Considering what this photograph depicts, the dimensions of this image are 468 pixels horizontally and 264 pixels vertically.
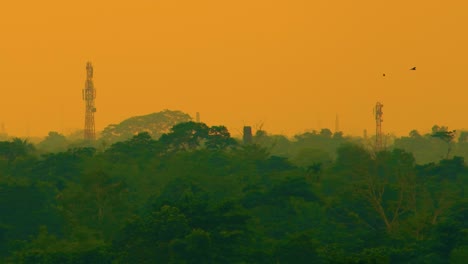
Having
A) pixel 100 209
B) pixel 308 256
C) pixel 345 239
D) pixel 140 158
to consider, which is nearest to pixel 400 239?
pixel 345 239

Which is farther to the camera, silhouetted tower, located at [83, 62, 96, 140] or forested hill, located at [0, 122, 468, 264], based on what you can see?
silhouetted tower, located at [83, 62, 96, 140]

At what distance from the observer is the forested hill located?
52312mm

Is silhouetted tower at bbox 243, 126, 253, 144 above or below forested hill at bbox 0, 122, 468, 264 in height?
above

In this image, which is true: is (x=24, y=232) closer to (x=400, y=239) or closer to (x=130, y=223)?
(x=130, y=223)

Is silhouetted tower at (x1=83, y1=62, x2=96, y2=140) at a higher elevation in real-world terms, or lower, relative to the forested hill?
higher

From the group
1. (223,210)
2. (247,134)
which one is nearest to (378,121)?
(247,134)

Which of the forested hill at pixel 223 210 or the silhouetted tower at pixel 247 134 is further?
the silhouetted tower at pixel 247 134

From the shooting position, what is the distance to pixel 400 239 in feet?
188

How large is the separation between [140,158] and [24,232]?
3856 cm

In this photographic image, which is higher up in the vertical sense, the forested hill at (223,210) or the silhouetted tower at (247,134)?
the silhouetted tower at (247,134)

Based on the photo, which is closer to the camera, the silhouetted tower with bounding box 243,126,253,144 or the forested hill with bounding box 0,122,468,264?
the forested hill with bounding box 0,122,468,264

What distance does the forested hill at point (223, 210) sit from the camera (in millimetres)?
52312

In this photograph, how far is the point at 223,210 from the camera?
55.2m

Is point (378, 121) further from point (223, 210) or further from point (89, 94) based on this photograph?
point (223, 210)
